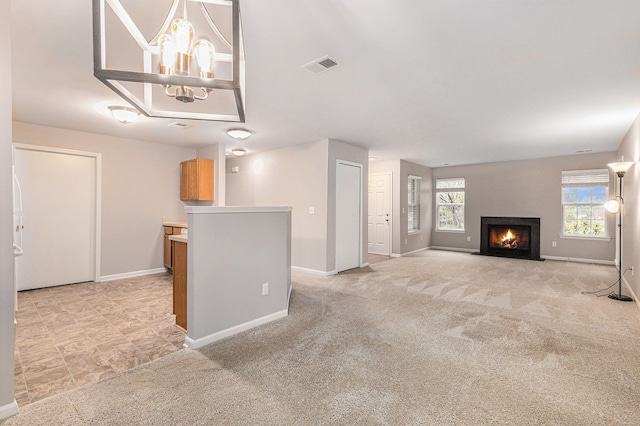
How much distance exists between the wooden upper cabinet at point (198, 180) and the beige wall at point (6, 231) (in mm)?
4168

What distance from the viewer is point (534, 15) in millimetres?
2029

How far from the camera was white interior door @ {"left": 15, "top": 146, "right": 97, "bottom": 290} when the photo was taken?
4.67m

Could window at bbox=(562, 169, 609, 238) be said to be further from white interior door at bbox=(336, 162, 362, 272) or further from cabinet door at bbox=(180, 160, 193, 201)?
cabinet door at bbox=(180, 160, 193, 201)

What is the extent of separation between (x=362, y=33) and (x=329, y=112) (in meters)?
1.87

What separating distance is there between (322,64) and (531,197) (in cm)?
740

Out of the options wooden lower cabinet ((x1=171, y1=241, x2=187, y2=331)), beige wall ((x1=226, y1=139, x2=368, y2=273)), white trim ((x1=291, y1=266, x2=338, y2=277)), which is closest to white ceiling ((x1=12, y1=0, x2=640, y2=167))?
beige wall ((x1=226, y1=139, x2=368, y2=273))

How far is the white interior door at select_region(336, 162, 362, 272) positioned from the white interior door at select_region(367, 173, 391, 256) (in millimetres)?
1992

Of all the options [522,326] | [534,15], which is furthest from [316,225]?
[534,15]

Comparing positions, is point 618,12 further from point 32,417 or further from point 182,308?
point 32,417

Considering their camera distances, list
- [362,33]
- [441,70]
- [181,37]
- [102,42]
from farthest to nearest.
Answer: [441,70]
[362,33]
[181,37]
[102,42]

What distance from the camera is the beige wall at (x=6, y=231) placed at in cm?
178

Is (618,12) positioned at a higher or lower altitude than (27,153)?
higher

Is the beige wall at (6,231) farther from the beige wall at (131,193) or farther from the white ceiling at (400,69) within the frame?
the beige wall at (131,193)

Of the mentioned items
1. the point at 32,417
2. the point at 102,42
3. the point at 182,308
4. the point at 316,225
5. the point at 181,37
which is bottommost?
the point at 32,417
